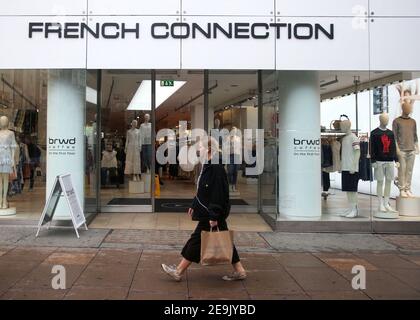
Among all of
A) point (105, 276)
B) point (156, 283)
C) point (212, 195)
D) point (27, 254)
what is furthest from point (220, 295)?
point (27, 254)

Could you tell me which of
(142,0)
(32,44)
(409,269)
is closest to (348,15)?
(142,0)

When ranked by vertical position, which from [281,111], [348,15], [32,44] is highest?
[348,15]

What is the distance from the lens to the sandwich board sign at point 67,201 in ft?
27.2

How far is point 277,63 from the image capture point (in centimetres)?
927

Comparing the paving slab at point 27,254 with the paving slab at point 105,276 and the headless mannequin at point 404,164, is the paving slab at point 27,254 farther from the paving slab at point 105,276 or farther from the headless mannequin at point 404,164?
the headless mannequin at point 404,164

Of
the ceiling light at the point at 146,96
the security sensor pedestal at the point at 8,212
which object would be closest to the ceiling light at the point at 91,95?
the ceiling light at the point at 146,96

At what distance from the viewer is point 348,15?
9.34m

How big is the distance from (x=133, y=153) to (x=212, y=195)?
6.39 metres

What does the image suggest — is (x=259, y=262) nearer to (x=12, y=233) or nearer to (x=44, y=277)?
(x=44, y=277)

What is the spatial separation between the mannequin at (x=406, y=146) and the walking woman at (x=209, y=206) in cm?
574

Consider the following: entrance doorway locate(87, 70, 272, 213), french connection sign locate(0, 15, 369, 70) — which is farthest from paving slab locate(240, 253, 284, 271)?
entrance doorway locate(87, 70, 272, 213)

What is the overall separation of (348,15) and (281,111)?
2.24m

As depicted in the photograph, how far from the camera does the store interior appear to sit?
994 cm
